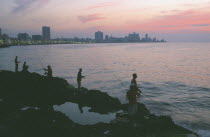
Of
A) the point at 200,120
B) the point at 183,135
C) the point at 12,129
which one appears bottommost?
the point at 200,120

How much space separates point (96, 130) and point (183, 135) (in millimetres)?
4402

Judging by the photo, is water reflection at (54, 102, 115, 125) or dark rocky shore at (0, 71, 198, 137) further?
water reflection at (54, 102, 115, 125)

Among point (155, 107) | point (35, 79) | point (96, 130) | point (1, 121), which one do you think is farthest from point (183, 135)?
point (35, 79)

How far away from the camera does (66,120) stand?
415 inches

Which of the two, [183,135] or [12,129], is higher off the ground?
[12,129]

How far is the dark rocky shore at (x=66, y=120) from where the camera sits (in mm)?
9195

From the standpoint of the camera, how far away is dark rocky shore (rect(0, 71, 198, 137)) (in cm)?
920

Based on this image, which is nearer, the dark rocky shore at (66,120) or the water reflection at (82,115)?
the dark rocky shore at (66,120)

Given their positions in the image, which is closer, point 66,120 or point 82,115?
point 66,120

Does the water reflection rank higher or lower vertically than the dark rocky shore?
lower

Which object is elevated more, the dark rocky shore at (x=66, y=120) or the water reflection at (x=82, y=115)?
the dark rocky shore at (x=66, y=120)

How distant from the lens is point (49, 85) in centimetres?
1803

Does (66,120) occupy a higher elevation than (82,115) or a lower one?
higher

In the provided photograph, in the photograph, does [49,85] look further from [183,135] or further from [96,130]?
[183,135]
